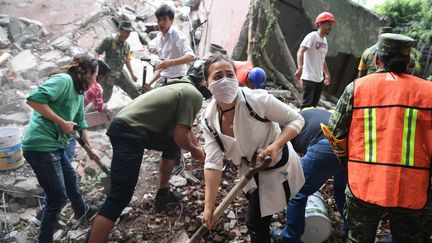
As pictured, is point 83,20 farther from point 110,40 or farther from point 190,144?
point 190,144

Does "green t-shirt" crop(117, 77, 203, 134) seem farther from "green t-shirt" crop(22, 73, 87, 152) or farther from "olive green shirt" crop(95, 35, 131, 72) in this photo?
"olive green shirt" crop(95, 35, 131, 72)

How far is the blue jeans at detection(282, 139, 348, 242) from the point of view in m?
2.93

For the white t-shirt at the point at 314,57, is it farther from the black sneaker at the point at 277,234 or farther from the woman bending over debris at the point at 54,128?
the woman bending over debris at the point at 54,128

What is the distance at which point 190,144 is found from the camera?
10.5ft

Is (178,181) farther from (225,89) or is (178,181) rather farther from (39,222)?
(225,89)

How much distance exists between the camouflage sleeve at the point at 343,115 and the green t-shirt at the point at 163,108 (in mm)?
1254

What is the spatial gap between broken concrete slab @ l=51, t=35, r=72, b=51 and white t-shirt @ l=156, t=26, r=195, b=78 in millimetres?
4570

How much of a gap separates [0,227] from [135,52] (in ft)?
20.0

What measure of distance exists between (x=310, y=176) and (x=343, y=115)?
0.81 meters

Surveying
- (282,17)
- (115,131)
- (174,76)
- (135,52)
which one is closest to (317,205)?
(115,131)

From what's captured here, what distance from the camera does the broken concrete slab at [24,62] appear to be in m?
7.41

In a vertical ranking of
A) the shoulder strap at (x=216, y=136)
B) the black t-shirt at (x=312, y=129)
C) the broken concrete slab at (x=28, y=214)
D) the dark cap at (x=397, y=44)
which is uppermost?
the dark cap at (x=397, y=44)

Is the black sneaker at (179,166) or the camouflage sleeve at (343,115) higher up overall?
the camouflage sleeve at (343,115)

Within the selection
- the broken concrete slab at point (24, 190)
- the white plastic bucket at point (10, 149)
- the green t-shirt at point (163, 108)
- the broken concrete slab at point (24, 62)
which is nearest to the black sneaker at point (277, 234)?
the green t-shirt at point (163, 108)
